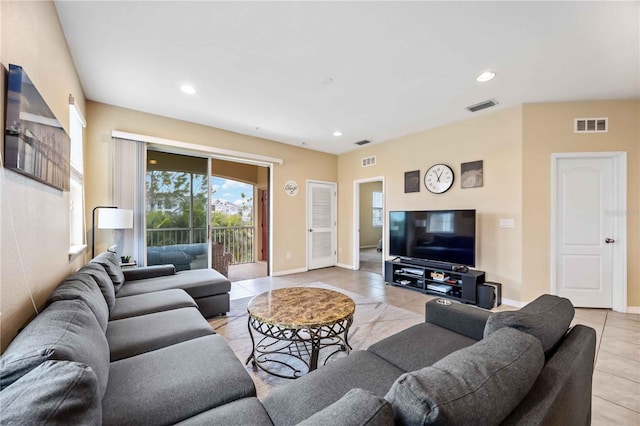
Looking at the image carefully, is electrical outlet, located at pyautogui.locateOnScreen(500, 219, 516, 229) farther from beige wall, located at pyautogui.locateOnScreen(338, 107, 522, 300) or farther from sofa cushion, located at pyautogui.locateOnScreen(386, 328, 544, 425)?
sofa cushion, located at pyautogui.locateOnScreen(386, 328, 544, 425)

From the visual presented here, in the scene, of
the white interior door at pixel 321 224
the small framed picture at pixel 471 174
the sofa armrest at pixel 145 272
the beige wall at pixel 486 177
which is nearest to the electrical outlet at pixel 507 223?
the beige wall at pixel 486 177

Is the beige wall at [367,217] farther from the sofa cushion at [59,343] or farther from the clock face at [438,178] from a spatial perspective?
the sofa cushion at [59,343]

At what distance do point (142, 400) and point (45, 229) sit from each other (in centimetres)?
136

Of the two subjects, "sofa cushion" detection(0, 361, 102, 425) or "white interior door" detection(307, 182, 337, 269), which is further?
"white interior door" detection(307, 182, 337, 269)

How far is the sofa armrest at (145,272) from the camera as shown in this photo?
2969 millimetres

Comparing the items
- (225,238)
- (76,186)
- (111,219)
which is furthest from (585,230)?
(225,238)

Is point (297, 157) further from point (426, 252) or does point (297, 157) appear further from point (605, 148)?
point (605, 148)

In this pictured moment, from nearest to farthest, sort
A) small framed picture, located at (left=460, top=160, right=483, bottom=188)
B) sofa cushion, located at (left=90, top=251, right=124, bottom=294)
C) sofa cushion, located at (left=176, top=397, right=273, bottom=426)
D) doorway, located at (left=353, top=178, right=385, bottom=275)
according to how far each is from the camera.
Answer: sofa cushion, located at (left=176, top=397, right=273, bottom=426), sofa cushion, located at (left=90, top=251, right=124, bottom=294), small framed picture, located at (left=460, top=160, right=483, bottom=188), doorway, located at (left=353, top=178, right=385, bottom=275)

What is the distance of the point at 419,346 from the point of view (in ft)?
5.10

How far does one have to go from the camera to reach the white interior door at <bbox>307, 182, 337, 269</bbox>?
5.78m

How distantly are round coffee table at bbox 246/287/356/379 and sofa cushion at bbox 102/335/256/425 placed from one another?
0.45 meters

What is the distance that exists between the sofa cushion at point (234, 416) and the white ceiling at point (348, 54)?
7.94 ft

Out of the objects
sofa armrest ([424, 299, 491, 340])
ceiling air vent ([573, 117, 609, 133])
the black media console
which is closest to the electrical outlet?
the black media console

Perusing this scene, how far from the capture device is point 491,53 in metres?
2.40
